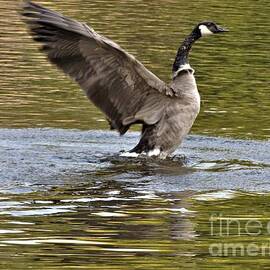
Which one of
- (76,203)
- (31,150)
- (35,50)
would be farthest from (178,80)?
(35,50)

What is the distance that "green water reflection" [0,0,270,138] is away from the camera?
16656 millimetres

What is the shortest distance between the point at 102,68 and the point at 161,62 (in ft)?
28.2

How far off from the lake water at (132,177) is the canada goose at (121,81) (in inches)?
17.3

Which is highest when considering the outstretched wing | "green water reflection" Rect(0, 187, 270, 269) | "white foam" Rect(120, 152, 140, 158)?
the outstretched wing

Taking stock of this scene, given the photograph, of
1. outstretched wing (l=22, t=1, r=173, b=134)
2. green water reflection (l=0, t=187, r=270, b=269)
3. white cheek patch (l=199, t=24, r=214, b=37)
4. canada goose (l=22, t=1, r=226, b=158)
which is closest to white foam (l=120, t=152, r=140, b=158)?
canada goose (l=22, t=1, r=226, b=158)

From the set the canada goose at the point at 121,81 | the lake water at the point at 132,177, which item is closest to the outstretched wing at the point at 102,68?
the canada goose at the point at 121,81

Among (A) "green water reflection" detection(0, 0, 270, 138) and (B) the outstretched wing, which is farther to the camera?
(A) "green water reflection" detection(0, 0, 270, 138)

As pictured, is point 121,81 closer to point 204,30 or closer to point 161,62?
point 204,30

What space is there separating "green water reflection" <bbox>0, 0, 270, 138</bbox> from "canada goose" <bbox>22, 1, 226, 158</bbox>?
1808mm

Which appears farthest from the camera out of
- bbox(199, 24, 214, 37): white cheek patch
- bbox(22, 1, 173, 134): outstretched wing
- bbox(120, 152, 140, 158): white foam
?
bbox(199, 24, 214, 37): white cheek patch

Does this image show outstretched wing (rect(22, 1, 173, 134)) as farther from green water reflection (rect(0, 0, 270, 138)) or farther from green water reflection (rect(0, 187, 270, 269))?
green water reflection (rect(0, 0, 270, 138))

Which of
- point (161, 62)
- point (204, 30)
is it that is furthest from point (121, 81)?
point (161, 62)

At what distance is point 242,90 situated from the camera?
1928 cm

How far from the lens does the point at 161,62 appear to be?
71.4ft
